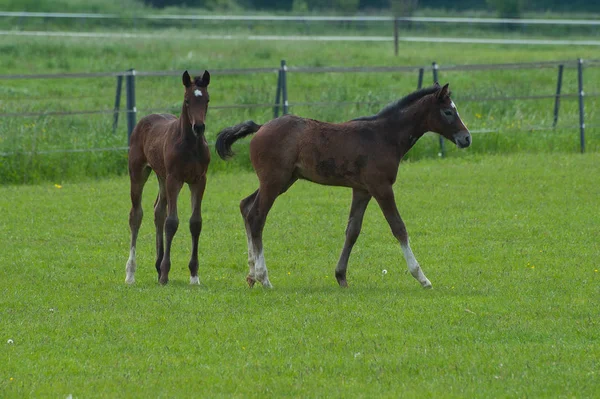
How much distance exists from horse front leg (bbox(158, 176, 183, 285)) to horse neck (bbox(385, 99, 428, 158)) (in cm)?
208

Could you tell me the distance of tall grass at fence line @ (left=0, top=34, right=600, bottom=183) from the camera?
1819cm

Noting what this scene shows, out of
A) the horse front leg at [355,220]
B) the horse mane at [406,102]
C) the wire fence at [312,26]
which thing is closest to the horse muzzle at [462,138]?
the horse mane at [406,102]

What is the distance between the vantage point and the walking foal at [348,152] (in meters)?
10.0

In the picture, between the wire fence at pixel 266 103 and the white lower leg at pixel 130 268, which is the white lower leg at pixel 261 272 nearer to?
the white lower leg at pixel 130 268

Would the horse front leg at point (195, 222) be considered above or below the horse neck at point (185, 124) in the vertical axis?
below

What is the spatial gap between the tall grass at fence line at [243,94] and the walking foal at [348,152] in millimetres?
7708

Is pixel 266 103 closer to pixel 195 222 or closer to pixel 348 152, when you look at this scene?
pixel 195 222

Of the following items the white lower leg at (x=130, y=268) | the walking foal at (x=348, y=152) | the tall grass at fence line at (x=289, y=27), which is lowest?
the white lower leg at (x=130, y=268)

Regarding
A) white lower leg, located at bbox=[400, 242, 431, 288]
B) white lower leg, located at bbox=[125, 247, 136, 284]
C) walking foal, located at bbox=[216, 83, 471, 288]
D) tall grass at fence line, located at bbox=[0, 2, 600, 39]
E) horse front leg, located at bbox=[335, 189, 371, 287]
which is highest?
tall grass at fence line, located at bbox=[0, 2, 600, 39]

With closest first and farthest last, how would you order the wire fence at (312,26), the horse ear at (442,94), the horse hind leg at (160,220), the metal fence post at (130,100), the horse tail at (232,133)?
the horse ear at (442,94), the horse tail at (232,133), the horse hind leg at (160,220), the metal fence post at (130,100), the wire fence at (312,26)

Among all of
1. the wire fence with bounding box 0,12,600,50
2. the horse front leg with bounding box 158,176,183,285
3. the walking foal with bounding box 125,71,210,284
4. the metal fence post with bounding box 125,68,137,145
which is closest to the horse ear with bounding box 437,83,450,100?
the walking foal with bounding box 125,71,210,284

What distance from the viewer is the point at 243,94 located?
917 inches

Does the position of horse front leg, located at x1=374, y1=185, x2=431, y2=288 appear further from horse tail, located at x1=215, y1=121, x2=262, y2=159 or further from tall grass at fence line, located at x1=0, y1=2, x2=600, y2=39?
tall grass at fence line, located at x1=0, y1=2, x2=600, y2=39

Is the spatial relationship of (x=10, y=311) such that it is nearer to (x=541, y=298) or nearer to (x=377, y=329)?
(x=377, y=329)
